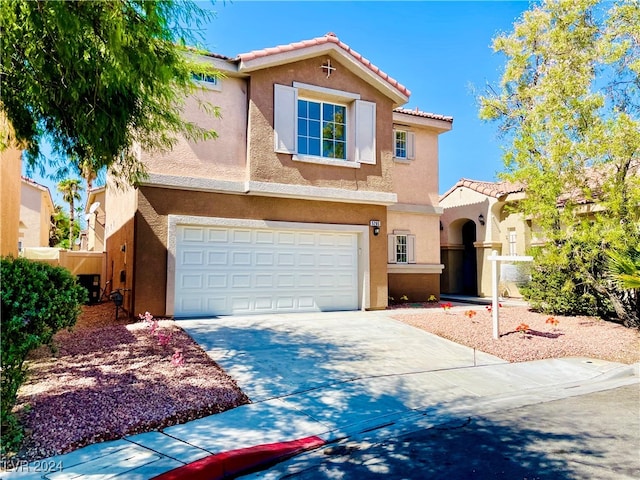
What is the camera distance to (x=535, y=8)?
13.4 m

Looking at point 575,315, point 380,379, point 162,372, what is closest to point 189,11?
point 162,372

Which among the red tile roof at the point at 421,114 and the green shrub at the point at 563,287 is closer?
the green shrub at the point at 563,287

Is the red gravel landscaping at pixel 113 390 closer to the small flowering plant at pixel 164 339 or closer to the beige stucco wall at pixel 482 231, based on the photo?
the small flowering plant at pixel 164 339

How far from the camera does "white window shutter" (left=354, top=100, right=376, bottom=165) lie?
13744 mm

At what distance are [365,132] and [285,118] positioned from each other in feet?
8.59

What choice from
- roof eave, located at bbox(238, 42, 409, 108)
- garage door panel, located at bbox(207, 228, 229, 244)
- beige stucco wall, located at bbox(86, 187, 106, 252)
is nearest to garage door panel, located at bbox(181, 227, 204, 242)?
garage door panel, located at bbox(207, 228, 229, 244)

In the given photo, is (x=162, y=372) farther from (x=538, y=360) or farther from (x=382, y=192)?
(x=382, y=192)

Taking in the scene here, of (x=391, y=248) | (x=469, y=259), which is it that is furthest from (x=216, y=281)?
(x=469, y=259)

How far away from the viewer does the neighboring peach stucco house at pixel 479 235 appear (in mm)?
19172

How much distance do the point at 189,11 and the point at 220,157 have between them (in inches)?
264

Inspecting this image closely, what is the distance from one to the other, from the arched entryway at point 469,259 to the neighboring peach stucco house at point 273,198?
9707 millimetres

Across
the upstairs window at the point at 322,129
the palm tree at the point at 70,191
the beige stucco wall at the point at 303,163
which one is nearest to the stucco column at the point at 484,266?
the beige stucco wall at the point at 303,163

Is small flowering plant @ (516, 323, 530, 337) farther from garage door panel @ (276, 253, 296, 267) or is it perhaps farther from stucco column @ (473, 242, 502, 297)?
stucco column @ (473, 242, 502, 297)

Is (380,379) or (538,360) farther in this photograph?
(538,360)
